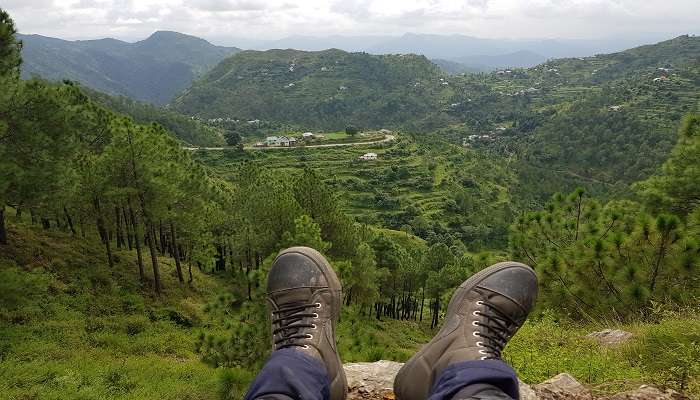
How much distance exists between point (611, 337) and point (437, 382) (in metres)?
3.55

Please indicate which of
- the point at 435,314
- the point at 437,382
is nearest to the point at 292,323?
the point at 437,382

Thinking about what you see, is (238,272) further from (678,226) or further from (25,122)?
(678,226)

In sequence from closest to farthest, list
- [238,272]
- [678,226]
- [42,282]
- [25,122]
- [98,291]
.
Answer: [678,226]
[42,282]
[25,122]
[98,291]
[238,272]

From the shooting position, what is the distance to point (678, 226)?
5.66 m

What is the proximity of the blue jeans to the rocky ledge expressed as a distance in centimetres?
75

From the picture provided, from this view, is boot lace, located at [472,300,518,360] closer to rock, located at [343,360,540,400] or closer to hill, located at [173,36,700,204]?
rock, located at [343,360,540,400]

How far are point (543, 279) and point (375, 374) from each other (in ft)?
15.4

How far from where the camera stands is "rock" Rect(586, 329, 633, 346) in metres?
4.69

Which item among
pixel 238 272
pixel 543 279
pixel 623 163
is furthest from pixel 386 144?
pixel 543 279

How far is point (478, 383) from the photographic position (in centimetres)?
232

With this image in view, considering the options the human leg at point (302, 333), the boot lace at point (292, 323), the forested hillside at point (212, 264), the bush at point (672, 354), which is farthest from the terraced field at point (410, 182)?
the boot lace at point (292, 323)

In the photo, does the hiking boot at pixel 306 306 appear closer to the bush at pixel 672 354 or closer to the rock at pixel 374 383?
the rock at pixel 374 383

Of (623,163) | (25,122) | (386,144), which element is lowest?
(623,163)

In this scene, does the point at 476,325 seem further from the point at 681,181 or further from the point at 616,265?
the point at 681,181
